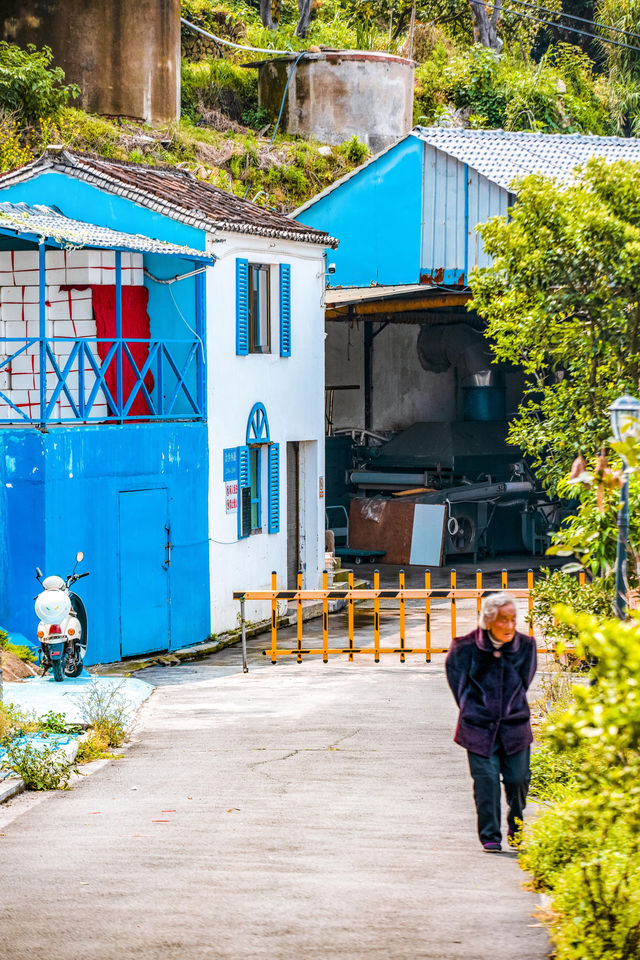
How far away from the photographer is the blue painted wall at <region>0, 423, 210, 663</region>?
1587cm

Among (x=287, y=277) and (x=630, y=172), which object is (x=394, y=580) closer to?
(x=287, y=277)

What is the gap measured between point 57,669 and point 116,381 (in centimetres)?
503

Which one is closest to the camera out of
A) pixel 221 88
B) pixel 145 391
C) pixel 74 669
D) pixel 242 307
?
pixel 74 669

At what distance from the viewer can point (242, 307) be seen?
19.7m

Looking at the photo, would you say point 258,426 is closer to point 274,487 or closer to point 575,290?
point 274,487

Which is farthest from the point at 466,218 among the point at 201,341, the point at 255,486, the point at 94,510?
the point at 94,510

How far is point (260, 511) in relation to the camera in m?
20.7

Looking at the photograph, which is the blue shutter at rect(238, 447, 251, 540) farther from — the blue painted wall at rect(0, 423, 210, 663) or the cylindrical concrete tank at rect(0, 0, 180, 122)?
the cylindrical concrete tank at rect(0, 0, 180, 122)

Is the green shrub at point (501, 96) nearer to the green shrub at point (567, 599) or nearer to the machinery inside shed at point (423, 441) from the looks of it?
the machinery inside shed at point (423, 441)

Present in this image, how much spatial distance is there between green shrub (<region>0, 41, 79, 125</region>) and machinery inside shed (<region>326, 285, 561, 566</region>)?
7.05 meters

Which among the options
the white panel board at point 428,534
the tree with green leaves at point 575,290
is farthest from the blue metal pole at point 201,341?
the white panel board at point 428,534

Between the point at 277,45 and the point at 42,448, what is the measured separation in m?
22.9

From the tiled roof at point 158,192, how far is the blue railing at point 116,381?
1.82 metres

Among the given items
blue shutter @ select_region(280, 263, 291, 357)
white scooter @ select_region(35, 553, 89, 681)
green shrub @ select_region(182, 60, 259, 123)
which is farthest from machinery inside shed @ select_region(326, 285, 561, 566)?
white scooter @ select_region(35, 553, 89, 681)
